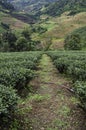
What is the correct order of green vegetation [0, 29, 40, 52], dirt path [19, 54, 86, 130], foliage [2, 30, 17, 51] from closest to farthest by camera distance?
1. dirt path [19, 54, 86, 130]
2. green vegetation [0, 29, 40, 52]
3. foliage [2, 30, 17, 51]

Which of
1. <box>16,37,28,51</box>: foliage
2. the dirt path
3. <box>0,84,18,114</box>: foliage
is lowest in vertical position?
<box>16,37,28,51</box>: foliage

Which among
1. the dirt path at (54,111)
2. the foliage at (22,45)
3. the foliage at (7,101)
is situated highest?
the foliage at (7,101)

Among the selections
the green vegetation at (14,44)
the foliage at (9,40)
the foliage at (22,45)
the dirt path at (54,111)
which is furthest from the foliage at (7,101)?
the foliage at (9,40)

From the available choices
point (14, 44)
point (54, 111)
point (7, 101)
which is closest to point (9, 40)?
point (14, 44)

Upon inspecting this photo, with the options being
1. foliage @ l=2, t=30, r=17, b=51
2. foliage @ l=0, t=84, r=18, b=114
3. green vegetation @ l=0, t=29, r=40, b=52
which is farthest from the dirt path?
foliage @ l=2, t=30, r=17, b=51

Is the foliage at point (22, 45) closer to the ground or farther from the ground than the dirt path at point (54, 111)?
closer to the ground

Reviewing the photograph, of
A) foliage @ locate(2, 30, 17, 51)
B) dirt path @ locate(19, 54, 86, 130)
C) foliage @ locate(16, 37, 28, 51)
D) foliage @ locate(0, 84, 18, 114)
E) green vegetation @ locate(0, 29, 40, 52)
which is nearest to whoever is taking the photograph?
foliage @ locate(0, 84, 18, 114)

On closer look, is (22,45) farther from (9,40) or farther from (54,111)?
(54,111)

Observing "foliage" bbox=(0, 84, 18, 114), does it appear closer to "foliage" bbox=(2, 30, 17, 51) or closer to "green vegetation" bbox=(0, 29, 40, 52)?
"green vegetation" bbox=(0, 29, 40, 52)

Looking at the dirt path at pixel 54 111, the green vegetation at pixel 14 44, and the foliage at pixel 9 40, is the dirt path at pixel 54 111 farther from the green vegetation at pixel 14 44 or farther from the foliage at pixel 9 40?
the foliage at pixel 9 40

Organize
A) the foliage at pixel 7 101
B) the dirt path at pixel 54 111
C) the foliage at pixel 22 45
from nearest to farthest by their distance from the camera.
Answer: the foliage at pixel 7 101 → the dirt path at pixel 54 111 → the foliage at pixel 22 45

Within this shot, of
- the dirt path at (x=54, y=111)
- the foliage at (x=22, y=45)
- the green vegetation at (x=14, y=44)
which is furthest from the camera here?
the foliage at (x=22, y=45)

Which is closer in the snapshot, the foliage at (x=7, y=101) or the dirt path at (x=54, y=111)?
the foliage at (x=7, y=101)

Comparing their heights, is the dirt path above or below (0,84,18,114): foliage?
below
